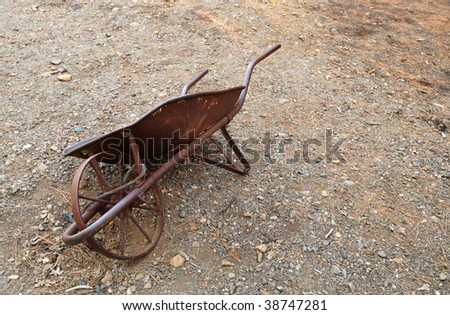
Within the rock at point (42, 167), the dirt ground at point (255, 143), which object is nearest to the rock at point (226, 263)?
the dirt ground at point (255, 143)

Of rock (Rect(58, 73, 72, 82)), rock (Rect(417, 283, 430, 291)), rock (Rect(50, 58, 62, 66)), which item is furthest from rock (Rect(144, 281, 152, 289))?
rock (Rect(50, 58, 62, 66))

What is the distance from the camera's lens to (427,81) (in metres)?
3.96

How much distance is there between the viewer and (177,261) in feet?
7.50

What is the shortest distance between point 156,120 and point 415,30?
4.10m

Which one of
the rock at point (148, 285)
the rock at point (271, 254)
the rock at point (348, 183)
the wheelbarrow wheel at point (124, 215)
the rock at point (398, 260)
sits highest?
the wheelbarrow wheel at point (124, 215)

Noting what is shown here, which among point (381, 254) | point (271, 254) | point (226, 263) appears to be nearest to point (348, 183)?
point (381, 254)

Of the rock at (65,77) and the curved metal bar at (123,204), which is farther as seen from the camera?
the rock at (65,77)

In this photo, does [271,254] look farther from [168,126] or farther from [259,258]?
[168,126]

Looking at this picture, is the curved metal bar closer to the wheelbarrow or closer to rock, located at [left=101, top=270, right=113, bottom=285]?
the wheelbarrow

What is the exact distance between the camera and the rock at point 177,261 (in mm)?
2270

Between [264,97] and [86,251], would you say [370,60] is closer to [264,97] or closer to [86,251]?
[264,97]

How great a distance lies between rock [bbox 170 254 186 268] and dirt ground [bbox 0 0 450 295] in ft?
0.08

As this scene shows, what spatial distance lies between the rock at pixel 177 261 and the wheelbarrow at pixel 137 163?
139 millimetres

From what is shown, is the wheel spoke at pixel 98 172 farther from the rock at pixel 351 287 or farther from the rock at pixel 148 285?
the rock at pixel 351 287
